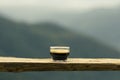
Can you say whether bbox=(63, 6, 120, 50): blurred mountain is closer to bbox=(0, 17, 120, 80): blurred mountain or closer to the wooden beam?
bbox=(0, 17, 120, 80): blurred mountain

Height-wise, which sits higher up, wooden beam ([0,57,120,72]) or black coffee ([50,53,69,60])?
black coffee ([50,53,69,60])

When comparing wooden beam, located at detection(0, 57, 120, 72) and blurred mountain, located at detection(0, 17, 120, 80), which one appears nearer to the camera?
wooden beam, located at detection(0, 57, 120, 72)

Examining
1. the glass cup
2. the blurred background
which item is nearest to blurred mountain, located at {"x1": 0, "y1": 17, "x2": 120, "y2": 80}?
the blurred background

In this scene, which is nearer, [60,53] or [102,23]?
[60,53]

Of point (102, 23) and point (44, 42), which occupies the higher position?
point (102, 23)

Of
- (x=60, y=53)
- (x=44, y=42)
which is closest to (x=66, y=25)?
(x=44, y=42)

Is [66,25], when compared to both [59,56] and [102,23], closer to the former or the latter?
[102,23]
